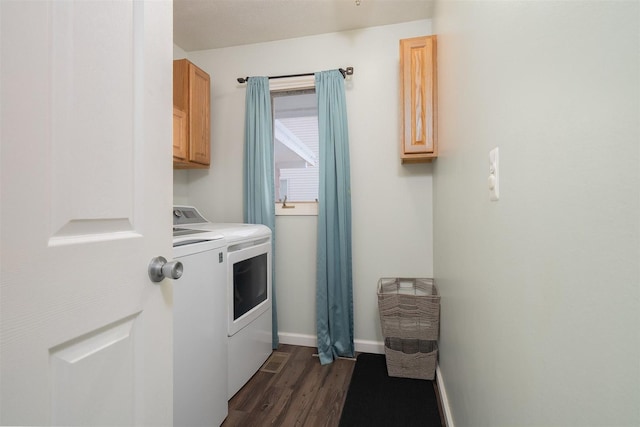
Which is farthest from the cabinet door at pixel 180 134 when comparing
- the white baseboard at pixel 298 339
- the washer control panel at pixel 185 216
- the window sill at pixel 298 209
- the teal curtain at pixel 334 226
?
the white baseboard at pixel 298 339

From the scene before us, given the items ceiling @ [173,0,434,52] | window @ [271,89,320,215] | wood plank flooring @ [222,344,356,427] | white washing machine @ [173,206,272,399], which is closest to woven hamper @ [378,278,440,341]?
wood plank flooring @ [222,344,356,427]

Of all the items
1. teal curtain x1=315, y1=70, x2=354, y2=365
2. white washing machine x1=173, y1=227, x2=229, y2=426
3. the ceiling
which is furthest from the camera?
teal curtain x1=315, y1=70, x2=354, y2=365

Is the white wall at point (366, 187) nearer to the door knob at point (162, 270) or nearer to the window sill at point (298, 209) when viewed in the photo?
the window sill at point (298, 209)

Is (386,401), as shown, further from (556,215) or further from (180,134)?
(180,134)

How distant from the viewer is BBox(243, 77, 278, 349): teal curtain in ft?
7.92

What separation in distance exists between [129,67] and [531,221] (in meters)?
0.91

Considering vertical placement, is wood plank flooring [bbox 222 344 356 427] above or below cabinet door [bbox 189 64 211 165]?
below

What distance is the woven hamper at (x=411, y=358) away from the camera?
1.93 m

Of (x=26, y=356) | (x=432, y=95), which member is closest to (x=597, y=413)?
(x=26, y=356)

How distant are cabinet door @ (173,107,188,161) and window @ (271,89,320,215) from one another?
0.73m

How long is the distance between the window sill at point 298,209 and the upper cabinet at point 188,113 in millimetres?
775

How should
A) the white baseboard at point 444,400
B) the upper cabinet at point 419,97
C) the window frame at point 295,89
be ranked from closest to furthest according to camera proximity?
1. the white baseboard at point 444,400
2. the upper cabinet at point 419,97
3. the window frame at point 295,89

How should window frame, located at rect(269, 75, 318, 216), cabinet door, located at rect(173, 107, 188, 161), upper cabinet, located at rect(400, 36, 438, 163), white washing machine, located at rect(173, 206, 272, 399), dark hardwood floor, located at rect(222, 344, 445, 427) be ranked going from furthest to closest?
window frame, located at rect(269, 75, 318, 216), cabinet door, located at rect(173, 107, 188, 161), upper cabinet, located at rect(400, 36, 438, 163), white washing machine, located at rect(173, 206, 272, 399), dark hardwood floor, located at rect(222, 344, 445, 427)

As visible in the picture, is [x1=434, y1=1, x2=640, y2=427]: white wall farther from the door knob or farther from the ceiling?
the ceiling
